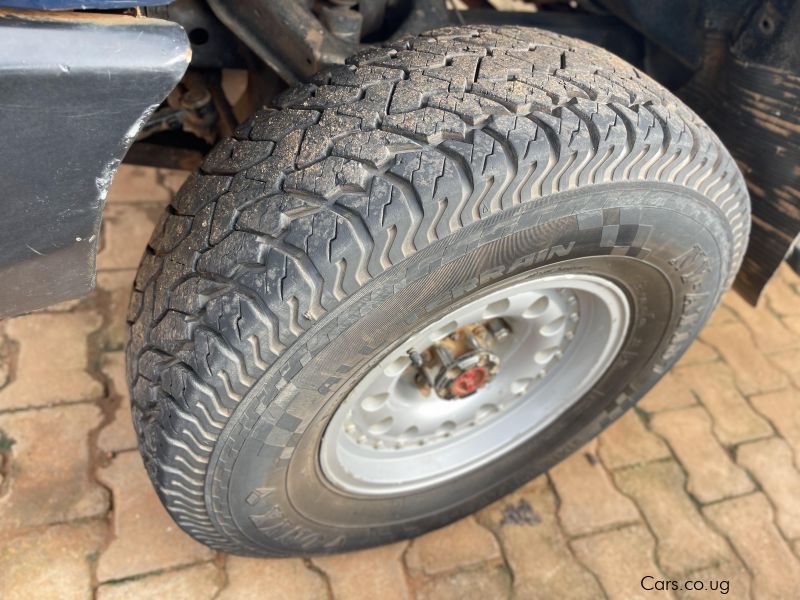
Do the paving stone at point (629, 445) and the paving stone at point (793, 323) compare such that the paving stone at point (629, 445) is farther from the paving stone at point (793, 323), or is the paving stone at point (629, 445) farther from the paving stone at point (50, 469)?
the paving stone at point (50, 469)

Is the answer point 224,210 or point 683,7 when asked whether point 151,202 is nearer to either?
point 224,210

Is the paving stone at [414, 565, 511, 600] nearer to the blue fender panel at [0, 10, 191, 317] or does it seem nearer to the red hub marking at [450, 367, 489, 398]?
the red hub marking at [450, 367, 489, 398]

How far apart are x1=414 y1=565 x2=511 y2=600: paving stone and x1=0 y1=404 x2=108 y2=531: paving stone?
99cm

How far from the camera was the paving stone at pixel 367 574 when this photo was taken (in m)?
1.86

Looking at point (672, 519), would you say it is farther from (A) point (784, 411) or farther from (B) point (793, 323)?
(B) point (793, 323)

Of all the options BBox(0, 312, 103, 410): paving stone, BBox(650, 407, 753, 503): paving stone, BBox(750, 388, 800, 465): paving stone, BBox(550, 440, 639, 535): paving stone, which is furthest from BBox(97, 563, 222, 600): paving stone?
BBox(750, 388, 800, 465): paving stone

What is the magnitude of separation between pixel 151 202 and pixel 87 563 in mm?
1581

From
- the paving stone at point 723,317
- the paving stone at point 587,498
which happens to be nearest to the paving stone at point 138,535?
the paving stone at point 587,498

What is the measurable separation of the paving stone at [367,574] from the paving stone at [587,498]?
0.56 meters

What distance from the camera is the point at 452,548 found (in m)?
1.98

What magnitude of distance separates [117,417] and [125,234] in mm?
890

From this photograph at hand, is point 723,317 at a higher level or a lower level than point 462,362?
lower

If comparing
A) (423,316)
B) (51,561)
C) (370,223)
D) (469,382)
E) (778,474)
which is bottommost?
(51,561)

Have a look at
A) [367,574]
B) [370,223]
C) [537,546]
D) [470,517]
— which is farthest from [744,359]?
[370,223]
